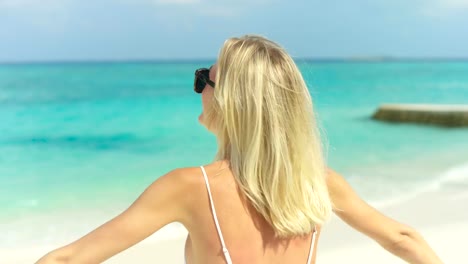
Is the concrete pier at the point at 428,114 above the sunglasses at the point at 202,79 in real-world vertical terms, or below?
below

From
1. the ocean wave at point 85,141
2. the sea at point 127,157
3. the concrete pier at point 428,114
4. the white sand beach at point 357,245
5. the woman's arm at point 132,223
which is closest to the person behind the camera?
the woman's arm at point 132,223

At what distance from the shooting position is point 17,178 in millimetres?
9234

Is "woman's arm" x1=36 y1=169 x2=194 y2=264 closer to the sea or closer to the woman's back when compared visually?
the woman's back

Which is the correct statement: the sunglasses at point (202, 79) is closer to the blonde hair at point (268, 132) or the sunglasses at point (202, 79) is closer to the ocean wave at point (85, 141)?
the blonde hair at point (268, 132)

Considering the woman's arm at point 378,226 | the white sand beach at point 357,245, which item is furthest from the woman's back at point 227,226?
the white sand beach at point 357,245

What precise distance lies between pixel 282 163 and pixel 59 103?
88.1ft

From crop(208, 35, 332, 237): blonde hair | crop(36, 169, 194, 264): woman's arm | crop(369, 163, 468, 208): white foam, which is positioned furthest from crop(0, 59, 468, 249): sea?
crop(36, 169, 194, 264): woman's arm

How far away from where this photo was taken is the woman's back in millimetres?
1466

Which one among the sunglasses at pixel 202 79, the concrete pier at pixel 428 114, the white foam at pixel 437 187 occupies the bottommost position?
the concrete pier at pixel 428 114

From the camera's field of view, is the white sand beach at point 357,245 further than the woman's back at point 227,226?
Yes

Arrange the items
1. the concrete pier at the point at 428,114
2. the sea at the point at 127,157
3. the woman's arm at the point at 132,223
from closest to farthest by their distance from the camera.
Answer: the woman's arm at the point at 132,223
the sea at the point at 127,157
the concrete pier at the point at 428,114

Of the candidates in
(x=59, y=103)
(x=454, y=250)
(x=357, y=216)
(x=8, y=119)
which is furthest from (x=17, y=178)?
(x=59, y=103)

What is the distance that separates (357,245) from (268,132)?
121 inches

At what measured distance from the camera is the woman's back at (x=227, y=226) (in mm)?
1466
